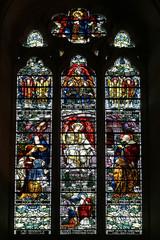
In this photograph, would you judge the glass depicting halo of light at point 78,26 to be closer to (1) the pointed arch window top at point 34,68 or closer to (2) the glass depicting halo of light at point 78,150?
(2) the glass depicting halo of light at point 78,150

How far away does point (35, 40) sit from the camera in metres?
13.1

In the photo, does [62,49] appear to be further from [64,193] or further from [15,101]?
[64,193]

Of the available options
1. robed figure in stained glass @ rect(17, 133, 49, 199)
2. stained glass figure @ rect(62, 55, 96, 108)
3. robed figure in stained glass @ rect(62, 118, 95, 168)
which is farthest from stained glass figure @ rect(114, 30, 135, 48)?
robed figure in stained glass @ rect(17, 133, 49, 199)

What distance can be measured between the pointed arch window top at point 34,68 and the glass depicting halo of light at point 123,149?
44.0 inches

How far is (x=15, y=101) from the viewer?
495 inches

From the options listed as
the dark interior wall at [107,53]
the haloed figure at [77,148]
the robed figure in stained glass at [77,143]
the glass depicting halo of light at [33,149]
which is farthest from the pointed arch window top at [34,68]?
the haloed figure at [77,148]

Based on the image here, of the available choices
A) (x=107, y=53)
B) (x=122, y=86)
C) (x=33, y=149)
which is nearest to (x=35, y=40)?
(x=107, y=53)

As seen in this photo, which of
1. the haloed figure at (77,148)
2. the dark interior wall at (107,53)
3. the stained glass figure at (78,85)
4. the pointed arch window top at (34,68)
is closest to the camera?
the dark interior wall at (107,53)

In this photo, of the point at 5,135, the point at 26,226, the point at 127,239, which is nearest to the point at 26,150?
the point at 5,135

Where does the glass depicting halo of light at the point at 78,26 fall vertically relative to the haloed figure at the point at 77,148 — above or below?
above

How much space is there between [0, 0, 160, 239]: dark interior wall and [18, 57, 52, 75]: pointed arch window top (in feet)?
0.69

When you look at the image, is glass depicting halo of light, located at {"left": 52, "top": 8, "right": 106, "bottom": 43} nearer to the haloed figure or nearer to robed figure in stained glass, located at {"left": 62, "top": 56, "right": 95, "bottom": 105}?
robed figure in stained glass, located at {"left": 62, "top": 56, "right": 95, "bottom": 105}

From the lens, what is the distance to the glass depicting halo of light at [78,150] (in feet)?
39.5

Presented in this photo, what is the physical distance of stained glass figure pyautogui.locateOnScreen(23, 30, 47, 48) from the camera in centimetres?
1310
